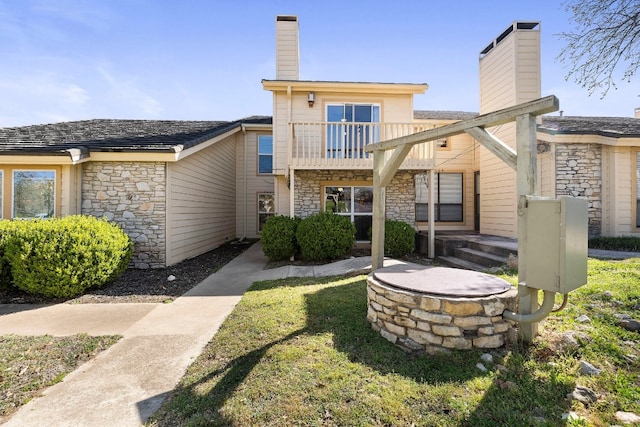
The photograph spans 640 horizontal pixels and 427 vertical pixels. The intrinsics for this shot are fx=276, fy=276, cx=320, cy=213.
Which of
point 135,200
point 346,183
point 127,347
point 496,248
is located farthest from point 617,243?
point 135,200

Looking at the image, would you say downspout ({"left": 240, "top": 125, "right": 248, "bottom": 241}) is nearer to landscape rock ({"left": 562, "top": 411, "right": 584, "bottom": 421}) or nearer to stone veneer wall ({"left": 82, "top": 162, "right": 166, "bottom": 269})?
stone veneer wall ({"left": 82, "top": 162, "right": 166, "bottom": 269})

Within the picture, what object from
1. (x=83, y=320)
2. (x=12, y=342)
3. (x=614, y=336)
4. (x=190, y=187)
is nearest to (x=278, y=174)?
(x=190, y=187)

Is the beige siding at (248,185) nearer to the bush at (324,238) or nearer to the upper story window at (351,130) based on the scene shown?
the upper story window at (351,130)

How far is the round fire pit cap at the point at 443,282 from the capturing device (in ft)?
9.69

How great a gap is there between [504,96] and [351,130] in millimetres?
5375

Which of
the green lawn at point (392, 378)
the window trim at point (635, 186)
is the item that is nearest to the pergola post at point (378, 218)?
the green lawn at point (392, 378)

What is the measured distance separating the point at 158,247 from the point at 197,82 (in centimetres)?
585

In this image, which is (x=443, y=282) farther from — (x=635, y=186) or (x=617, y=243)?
(x=635, y=186)

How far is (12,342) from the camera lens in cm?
346

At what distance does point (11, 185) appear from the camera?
6754 millimetres

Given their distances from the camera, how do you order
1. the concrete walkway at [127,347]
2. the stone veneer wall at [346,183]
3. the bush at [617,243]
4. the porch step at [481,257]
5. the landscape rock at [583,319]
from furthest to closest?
the stone veneer wall at [346,183]
the bush at [617,243]
the porch step at [481,257]
the landscape rock at [583,319]
the concrete walkway at [127,347]

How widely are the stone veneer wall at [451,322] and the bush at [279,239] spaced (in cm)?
520

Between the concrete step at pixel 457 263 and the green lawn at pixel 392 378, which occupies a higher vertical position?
the concrete step at pixel 457 263

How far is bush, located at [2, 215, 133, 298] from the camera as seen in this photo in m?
4.88
